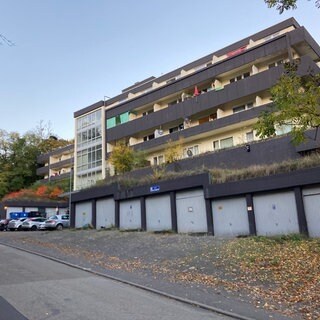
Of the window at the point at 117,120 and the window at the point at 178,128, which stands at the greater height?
the window at the point at 117,120

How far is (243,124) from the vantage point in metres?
32.0

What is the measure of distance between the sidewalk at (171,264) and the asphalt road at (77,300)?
2.43 ft

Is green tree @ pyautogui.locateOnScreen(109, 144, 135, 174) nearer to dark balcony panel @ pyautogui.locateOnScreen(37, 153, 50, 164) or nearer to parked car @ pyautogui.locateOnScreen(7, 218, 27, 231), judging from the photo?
parked car @ pyautogui.locateOnScreen(7, 218, 27, 231)

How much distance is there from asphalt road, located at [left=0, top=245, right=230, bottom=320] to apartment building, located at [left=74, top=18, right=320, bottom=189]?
17.7 metres

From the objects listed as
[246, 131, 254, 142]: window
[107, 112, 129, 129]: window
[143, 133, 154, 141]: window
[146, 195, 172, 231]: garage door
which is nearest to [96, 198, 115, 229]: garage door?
[146, 195, 172, 231]: garage door

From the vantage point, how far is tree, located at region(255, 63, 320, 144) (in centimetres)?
966

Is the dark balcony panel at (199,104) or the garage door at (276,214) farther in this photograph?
the dark balcony panel at (199,104)

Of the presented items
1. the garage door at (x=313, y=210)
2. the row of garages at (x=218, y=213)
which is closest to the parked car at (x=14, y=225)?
the row of garages at (x=218, y=213)

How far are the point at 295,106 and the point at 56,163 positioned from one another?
63107 mm

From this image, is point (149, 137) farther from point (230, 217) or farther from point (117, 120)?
point (230, 217)

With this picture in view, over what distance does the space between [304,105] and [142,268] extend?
322 inches

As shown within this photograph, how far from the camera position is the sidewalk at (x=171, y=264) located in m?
9.24

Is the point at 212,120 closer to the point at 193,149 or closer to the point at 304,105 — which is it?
the point at 193,149

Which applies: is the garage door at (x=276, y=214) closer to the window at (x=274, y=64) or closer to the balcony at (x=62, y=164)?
the window at (x=274, y=64)
